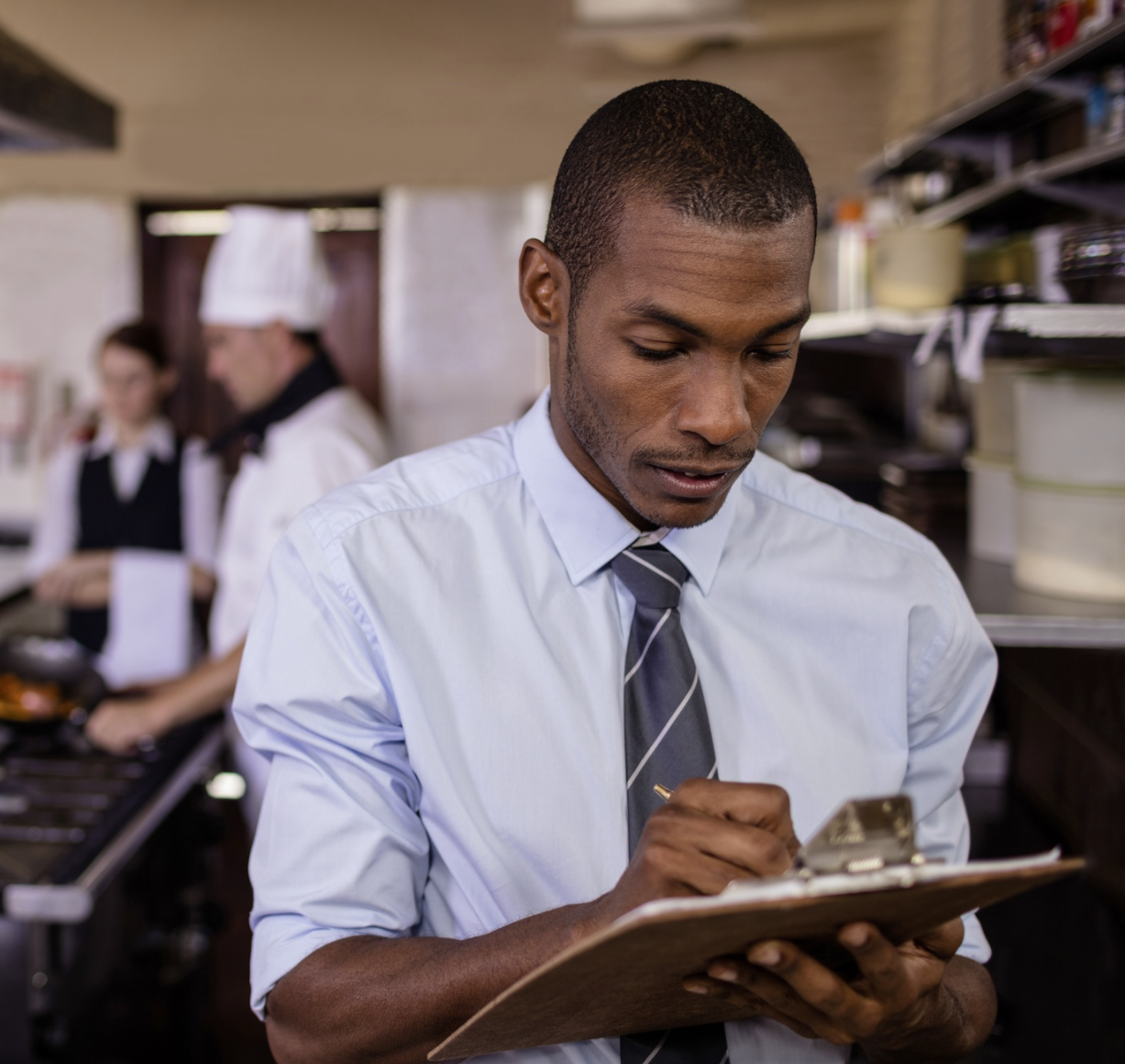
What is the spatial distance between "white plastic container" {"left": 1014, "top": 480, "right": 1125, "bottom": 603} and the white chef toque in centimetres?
176

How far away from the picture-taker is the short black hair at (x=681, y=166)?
99 centimetres

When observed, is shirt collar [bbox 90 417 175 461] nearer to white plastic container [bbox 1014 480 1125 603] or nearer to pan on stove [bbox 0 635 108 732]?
pan on stove [bbox 0 635 108 732]

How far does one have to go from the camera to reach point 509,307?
17.3 feet

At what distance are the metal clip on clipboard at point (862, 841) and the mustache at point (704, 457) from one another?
0.37 meters

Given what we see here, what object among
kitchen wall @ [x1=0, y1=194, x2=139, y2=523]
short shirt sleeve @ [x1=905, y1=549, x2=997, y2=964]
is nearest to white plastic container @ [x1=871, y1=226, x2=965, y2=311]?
short shirt sleeve @ [x1=905, y1=549, x2=997, y2=964]

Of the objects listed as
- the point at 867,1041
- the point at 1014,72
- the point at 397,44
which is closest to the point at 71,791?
the point at 867,1041

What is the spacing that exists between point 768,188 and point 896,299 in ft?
4.10

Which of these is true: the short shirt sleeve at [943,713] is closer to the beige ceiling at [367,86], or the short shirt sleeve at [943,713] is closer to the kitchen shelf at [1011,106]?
the kitchen shelf at [1011,106]

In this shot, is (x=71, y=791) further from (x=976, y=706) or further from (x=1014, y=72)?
(x=1014, y=72)

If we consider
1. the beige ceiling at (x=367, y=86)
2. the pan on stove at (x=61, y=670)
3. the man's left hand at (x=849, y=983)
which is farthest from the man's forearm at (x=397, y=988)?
the beige ceiling at (x=367, y=86)

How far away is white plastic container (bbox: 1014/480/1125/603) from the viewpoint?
1601mm

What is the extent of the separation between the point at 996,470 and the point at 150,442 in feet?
8.08

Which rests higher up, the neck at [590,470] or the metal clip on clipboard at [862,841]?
the neck at [590,470]

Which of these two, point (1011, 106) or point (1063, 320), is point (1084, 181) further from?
point (1063, 320)
